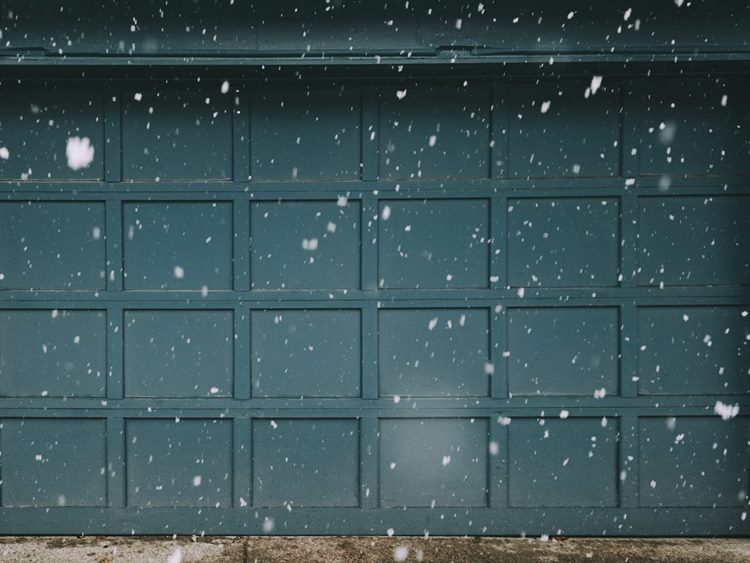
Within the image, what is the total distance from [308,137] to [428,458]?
214 centimetres

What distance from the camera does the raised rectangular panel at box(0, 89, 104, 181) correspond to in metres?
3.55

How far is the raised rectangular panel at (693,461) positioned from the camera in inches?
141

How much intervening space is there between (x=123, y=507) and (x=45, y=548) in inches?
18.3

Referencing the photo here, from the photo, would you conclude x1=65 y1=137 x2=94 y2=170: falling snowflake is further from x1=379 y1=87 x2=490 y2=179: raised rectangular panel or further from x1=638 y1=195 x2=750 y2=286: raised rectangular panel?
x1=638 y1=195 x2=750 y2=286: raised rectangular panel

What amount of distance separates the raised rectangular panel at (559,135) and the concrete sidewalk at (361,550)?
2272mm

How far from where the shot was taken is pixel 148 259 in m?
3.57

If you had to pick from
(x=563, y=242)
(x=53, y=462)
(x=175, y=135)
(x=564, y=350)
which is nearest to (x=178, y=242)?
(x=175, y=135)

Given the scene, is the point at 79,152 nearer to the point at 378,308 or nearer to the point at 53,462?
the point at 53,462

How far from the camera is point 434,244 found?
3.59 m

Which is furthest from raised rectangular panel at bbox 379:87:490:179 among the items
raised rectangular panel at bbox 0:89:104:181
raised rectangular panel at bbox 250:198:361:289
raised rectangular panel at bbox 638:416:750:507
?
raised rectangular panel at bbox 638:416:750:507

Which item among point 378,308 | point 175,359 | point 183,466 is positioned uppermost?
point 378,308

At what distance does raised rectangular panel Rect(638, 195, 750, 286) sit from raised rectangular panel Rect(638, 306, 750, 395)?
199 mm

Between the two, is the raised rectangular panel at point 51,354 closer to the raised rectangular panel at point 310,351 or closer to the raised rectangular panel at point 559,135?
the raised rectangular panel at point 310,351

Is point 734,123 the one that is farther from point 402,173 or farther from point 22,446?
point 22,446
